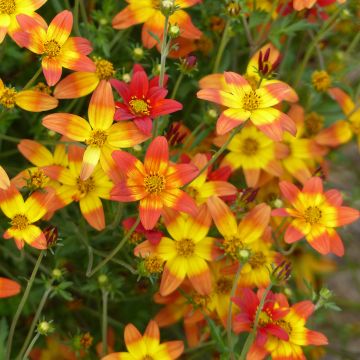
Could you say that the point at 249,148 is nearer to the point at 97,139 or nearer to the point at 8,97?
the point at 97,139

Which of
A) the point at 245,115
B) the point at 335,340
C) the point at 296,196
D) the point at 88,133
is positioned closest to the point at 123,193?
the point at 88,133

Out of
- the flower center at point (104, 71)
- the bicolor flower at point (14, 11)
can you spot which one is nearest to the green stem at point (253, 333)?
the flower center at point (104, 71)

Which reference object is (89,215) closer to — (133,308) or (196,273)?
(196,273)

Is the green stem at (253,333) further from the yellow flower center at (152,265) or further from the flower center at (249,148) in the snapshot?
the flower center at (249,148)

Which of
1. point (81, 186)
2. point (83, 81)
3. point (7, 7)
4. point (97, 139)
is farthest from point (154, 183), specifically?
point (7, 7)

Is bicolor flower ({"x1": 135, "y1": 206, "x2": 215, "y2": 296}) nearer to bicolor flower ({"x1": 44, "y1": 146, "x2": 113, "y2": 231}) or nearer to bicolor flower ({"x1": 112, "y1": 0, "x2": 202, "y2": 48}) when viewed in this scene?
bicolor flower ({"x1": 44, "y1": 146, "x2": 113, "y2": 231})
